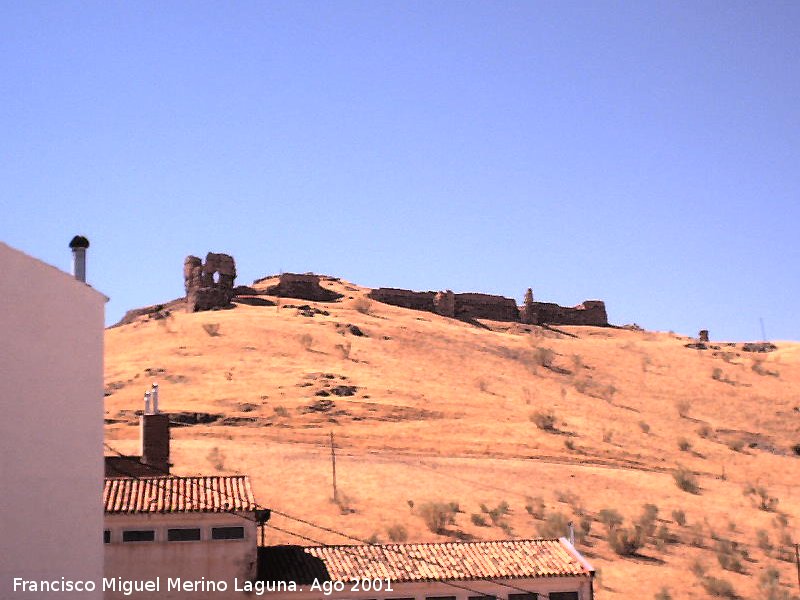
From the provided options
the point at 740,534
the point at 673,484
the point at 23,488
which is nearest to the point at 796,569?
the point at 740,534

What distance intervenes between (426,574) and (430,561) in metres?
0.88

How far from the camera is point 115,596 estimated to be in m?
25.8

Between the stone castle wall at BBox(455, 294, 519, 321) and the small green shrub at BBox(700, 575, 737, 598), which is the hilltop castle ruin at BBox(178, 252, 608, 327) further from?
the small green shrub at BBox(700, 575, 737, 598)

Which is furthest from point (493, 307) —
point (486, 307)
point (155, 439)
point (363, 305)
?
point (155, 439)

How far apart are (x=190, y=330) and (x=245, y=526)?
44.5 m

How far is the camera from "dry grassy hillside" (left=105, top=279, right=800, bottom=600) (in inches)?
1548

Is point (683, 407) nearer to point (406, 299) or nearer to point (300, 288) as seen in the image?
point (406, 299)

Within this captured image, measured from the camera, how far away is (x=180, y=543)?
1043 inches

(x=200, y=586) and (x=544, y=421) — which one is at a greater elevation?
(x=544, y=421)

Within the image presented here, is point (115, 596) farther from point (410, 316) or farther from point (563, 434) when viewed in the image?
point (410, 316)

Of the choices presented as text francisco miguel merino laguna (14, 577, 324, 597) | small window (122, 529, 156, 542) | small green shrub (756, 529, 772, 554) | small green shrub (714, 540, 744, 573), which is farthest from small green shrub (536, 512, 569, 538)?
small window (122, 529, 156, 542)

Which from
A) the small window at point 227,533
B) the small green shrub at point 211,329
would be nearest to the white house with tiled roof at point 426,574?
the small window at point 227,533

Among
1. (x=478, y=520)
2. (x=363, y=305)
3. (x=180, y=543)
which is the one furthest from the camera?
(x=363, y=305)

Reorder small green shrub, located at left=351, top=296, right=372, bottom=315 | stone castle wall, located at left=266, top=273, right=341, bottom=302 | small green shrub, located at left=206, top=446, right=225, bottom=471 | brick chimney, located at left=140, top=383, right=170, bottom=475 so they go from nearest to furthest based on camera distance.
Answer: brick chimney, located at left=140, top=383, right=170, bottom=475 → small green shrub, located at left=206, top=446, right=225, bottom=471 → small green shrub, located at left=351, top=296, right=372, bottom=315 → stone castle wall, located at left=266, top=273, right=341, bottom=302
